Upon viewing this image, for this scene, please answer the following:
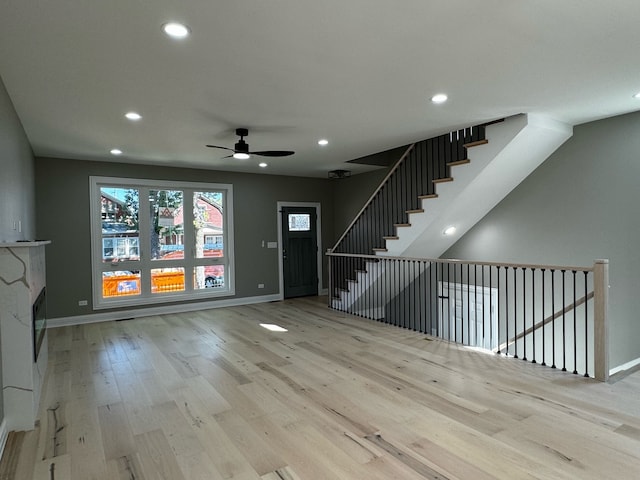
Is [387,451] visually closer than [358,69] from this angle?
Yes

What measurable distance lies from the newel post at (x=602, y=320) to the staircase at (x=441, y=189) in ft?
6.18

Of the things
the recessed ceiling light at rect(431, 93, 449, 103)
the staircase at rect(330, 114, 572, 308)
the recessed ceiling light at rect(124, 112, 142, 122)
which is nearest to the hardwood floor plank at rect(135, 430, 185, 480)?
the recessed ceiling light at rect(124, 112, 142, 122)

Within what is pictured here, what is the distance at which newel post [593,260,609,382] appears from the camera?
3.37 m

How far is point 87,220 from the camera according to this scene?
20.4 feet

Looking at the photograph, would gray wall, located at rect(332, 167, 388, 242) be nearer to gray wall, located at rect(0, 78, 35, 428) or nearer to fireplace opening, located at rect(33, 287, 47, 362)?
gray wall, located at rect(0, 78, 35, 428)

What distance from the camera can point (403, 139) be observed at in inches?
209

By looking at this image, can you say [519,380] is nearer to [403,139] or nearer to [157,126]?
[403,139]

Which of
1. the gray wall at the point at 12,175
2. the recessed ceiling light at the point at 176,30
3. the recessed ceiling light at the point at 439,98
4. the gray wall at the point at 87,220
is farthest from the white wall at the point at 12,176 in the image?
the recessed ceiling light at the point at 439,98

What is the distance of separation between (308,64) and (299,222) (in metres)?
5.66

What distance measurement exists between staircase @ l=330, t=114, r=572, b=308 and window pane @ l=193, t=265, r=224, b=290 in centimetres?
232

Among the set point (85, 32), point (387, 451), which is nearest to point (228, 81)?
point (85, 32)

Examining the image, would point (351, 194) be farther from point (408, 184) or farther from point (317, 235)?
point (408, 184)

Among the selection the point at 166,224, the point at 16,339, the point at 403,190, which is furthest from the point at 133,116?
the point at 403,190

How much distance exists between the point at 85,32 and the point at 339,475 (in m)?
3.17
